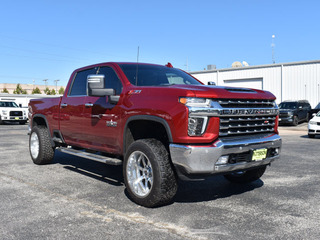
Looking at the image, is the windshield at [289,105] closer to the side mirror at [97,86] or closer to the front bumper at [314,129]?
the front bumper at [314,129]

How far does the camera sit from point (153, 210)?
430 cm

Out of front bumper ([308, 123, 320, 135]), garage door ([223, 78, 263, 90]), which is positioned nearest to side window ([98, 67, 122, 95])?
front bumper ([308, 123, 320, 135])

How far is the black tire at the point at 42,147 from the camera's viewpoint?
7.17m

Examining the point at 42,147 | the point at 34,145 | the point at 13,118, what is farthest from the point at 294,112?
the point at 42,147

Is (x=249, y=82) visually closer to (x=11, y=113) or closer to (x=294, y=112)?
(x=294, y=112)

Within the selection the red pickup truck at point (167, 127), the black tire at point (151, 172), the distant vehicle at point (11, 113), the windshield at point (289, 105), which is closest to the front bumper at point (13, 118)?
the distant vehicle at point (11, 113)

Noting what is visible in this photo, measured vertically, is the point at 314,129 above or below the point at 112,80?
below

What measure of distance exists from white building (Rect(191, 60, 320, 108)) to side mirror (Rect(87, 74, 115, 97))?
22.8 metres

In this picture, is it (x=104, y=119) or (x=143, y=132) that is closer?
(x=143, y=132)

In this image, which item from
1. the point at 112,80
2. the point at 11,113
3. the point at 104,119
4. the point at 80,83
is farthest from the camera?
the point at 11,113

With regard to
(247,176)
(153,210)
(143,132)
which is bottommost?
(153,210)

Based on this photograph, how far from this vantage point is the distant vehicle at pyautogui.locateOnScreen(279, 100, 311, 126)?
893 inches

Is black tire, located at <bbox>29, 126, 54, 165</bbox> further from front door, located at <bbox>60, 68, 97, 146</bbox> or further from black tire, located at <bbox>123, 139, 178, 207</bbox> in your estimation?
black tire, located at <bbox>123, 139, 178, 207</bbox>

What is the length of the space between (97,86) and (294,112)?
67.2 feet
